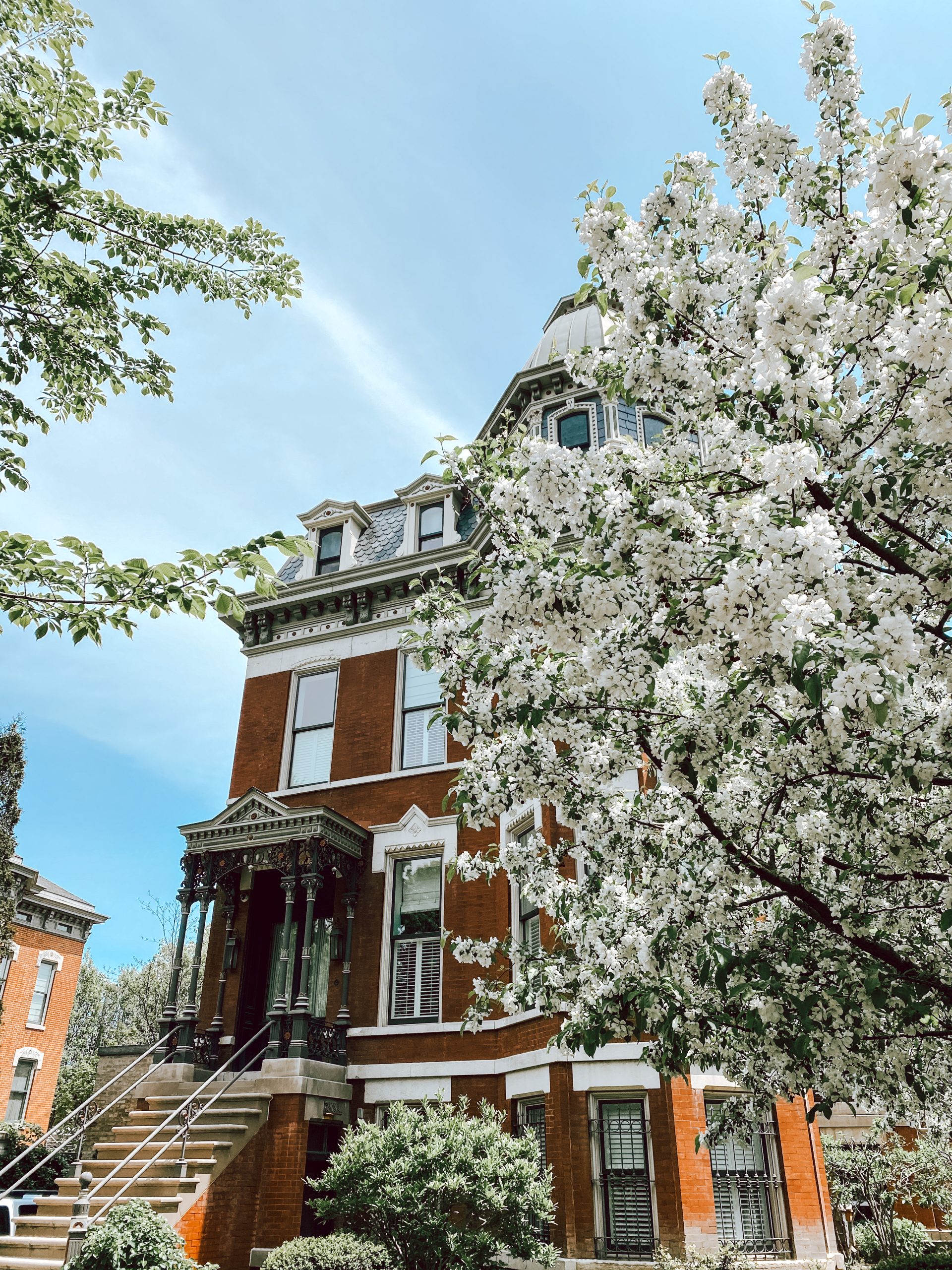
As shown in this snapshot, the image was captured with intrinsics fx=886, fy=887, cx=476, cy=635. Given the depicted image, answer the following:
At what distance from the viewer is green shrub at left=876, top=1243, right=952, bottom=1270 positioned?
11594mm

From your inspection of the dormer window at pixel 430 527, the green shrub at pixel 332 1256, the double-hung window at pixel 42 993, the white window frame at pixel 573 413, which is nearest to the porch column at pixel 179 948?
the green shrub at pixel 332 1256

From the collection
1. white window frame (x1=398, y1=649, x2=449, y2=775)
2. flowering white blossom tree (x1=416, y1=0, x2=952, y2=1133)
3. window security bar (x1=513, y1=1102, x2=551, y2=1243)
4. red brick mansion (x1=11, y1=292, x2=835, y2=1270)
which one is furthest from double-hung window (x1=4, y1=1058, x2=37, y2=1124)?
flowering white blossom tree (x1=416, y1=0, x2=952, y2=1133)

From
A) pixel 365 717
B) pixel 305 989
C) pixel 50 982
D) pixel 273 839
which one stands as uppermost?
pixel 365 717

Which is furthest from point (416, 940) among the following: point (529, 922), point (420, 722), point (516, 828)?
point (420, 722)

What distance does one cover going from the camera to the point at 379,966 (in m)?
15.7

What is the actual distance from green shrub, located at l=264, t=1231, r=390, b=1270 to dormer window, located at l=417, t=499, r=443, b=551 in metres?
12.6

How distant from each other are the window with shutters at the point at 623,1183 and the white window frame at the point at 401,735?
6750mm

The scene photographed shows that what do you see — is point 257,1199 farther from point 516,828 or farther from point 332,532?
point 332,532

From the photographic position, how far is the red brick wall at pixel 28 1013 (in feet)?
95.3

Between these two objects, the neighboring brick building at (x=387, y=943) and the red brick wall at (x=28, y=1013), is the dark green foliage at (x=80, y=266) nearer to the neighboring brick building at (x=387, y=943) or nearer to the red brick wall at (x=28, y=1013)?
the neighboring brick building at (x=387, y=943)

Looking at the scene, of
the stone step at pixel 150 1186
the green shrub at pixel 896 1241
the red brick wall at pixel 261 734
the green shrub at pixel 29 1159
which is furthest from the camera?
the red brick wall at pixel 261 734

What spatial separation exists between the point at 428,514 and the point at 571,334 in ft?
17.8

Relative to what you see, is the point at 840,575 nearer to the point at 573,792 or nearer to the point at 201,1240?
the point at 573,792

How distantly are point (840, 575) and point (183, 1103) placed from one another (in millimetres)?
12428
